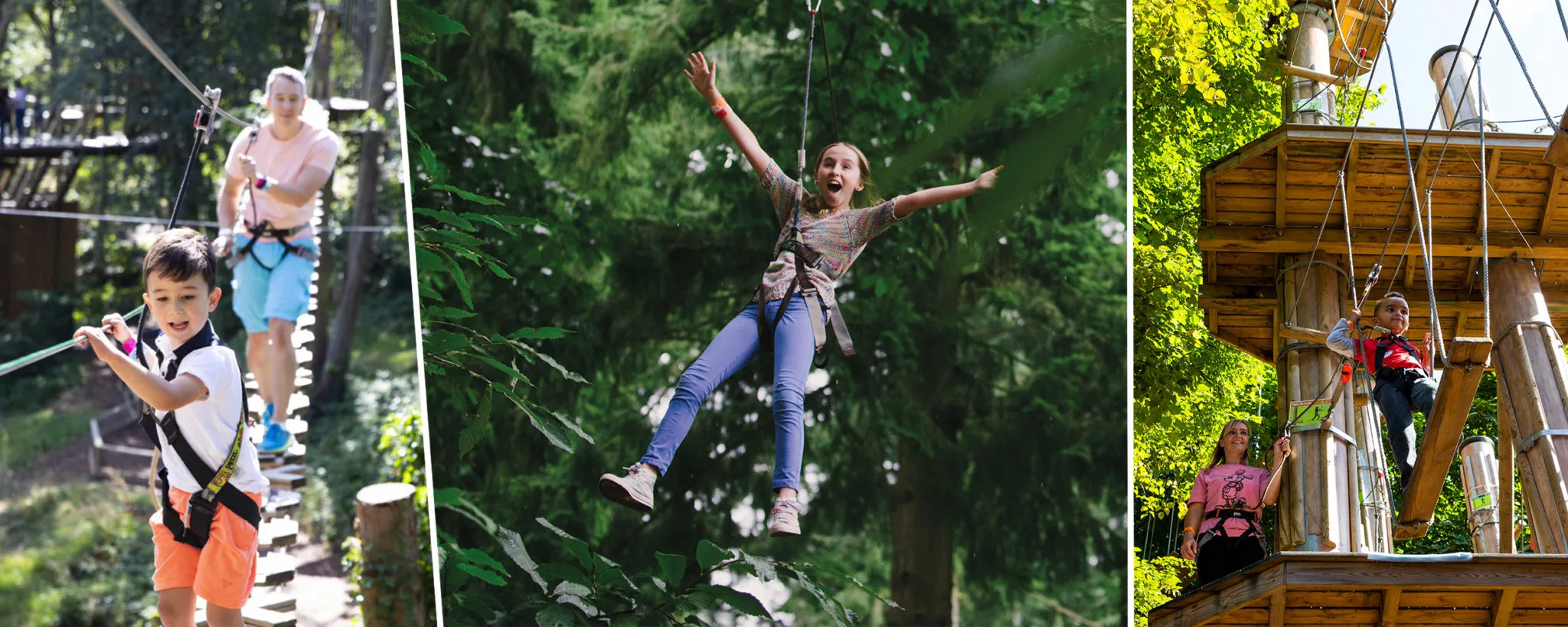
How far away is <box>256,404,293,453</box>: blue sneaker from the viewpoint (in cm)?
887

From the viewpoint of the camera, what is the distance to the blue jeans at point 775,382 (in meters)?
6.14

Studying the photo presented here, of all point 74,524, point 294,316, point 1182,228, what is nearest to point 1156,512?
point 1182,228

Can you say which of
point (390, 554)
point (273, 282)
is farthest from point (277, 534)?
point (273, 282)

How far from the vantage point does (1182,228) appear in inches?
518

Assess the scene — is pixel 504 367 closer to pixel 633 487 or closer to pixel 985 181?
pixel 633 487

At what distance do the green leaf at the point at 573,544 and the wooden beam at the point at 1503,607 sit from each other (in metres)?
4.53

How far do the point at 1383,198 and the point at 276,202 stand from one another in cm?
668

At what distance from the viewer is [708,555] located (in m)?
6.42

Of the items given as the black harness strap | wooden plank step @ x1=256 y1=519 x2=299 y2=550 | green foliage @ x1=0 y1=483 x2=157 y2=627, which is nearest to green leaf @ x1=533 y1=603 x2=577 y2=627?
wooden plank step @ x1=256 y1=519 x2=299 y2=550

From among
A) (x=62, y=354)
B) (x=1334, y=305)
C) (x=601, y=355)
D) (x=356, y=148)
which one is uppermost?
(x=356, y=148)

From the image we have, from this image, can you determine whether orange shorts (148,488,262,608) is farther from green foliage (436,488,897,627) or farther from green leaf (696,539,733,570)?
green leaf (696,539,733,570)

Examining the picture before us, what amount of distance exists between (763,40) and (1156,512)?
41.5 feet

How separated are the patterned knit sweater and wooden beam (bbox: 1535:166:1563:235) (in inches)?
191

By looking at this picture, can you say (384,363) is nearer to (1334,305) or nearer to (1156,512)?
(1156,512)
